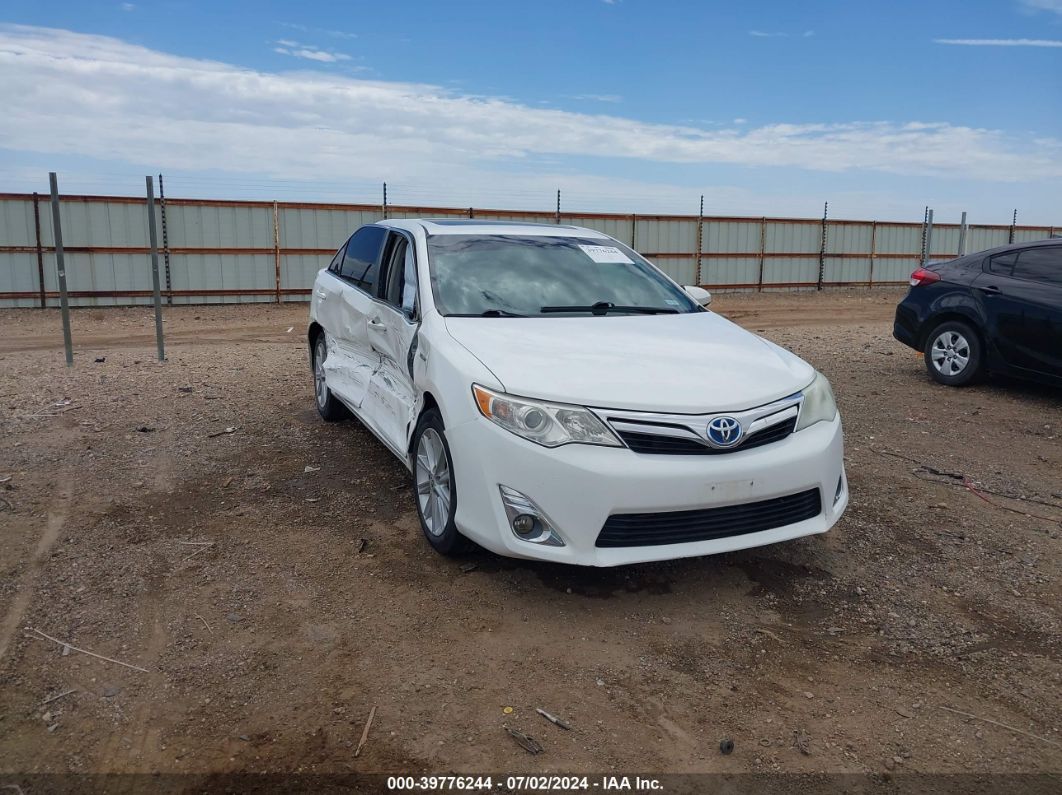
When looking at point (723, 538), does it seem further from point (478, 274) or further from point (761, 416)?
point (478, 274)

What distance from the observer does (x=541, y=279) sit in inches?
197

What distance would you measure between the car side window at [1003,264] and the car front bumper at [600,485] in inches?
223

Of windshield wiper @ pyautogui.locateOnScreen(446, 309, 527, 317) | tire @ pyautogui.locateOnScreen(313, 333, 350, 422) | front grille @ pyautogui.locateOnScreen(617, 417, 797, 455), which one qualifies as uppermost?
windshield wiper @ pyautogui.locateOnScreen(446, 309, 527, 317)

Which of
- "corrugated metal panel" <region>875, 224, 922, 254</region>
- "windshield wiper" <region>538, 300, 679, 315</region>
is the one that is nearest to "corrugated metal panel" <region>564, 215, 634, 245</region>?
"corrugated metal panel" <region>875, 224, 922, 254</region>

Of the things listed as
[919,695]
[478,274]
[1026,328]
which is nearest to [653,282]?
[478,274]

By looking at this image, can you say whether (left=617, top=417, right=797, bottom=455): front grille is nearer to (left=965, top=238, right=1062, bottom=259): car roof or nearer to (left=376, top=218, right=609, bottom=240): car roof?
(left=376, top=218, right=609, bottom=240): car roof

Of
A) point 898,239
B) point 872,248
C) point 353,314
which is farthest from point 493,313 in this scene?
point 898,239

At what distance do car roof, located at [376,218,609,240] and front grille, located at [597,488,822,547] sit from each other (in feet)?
7.87

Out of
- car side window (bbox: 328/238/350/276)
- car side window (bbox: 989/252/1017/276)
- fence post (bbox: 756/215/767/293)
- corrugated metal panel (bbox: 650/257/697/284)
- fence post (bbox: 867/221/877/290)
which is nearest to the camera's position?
car side window (bbox: 328/238/350/276)

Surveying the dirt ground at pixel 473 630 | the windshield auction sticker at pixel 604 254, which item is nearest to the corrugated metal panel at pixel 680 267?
the dirt ground at pixel 473 630

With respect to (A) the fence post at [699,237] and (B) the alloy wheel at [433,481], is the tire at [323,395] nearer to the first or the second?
(B) the alloy wheel at [433,481]

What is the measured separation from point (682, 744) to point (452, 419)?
164cm

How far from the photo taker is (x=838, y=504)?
4.09 metres

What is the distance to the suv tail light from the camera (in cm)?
886
